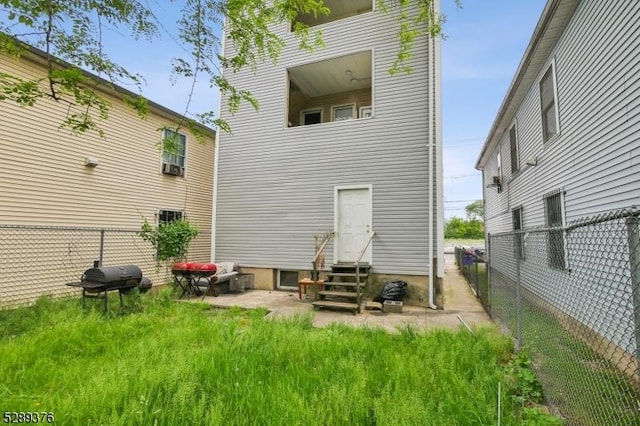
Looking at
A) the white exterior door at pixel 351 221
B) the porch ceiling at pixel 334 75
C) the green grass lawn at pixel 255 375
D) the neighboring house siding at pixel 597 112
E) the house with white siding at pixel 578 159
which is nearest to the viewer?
the green grass lawn at pixel 255 375

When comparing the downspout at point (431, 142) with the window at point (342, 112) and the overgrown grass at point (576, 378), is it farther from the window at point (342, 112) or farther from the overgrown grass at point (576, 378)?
the overgrown grass at point (576, 378)

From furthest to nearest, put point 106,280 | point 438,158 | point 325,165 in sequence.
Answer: point 325,165 < point 438,158 < point 106,280

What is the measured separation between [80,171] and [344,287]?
737 cm

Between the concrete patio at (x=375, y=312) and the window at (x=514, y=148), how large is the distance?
4296mm

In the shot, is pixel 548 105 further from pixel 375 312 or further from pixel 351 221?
pixel 375 312

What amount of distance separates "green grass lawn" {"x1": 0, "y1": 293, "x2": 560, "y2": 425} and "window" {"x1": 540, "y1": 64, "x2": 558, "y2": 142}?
495 centimetres

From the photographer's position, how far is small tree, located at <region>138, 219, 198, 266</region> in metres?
9.44

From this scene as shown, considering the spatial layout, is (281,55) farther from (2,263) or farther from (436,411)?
(436,411)

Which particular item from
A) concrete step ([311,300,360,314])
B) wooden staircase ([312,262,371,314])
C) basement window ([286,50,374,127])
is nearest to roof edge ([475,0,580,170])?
basement window ([286,50,374,127])

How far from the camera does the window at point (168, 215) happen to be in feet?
33.7

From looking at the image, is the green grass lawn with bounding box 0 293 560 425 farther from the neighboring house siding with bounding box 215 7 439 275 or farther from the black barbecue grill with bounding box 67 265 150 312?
the neighboring house siding with bounding box 215 7 439 275

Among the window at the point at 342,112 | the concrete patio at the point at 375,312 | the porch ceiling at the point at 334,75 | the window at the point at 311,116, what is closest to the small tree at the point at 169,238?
the concrete patio at the point at 375,312

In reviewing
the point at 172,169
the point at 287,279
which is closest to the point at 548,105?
the point at 287,279

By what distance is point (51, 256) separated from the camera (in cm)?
741
